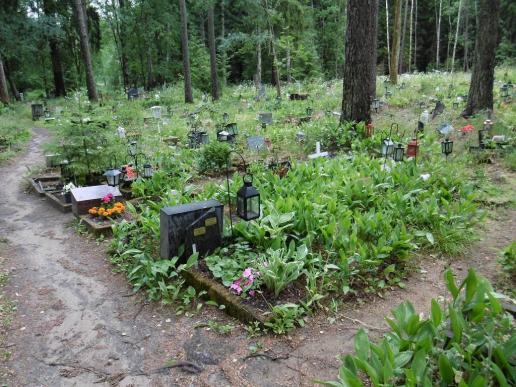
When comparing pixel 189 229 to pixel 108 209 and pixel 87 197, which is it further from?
pixel 87 197

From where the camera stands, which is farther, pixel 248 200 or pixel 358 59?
pixel 358 59

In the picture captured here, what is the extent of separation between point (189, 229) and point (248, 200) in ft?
2.58

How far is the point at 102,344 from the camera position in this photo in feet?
12.2

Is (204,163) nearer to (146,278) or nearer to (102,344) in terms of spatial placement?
(146,278)

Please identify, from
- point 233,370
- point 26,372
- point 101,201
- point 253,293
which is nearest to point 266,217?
point 253,293

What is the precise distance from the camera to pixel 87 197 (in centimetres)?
684

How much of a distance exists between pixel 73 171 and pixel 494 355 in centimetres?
748

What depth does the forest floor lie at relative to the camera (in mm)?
3271

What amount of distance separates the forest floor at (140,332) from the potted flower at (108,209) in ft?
3.06

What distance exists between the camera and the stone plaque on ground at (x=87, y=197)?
6797 mm

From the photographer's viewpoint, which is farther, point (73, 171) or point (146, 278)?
point (73, 171)

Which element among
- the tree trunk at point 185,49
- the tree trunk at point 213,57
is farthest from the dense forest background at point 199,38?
the tree trunk at point 185,49

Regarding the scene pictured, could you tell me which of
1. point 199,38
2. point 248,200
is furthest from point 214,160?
point 199,38

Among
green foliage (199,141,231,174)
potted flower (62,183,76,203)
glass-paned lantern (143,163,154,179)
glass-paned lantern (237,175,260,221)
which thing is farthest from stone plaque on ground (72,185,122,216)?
glass-paned lantern (237,175,260,221)
